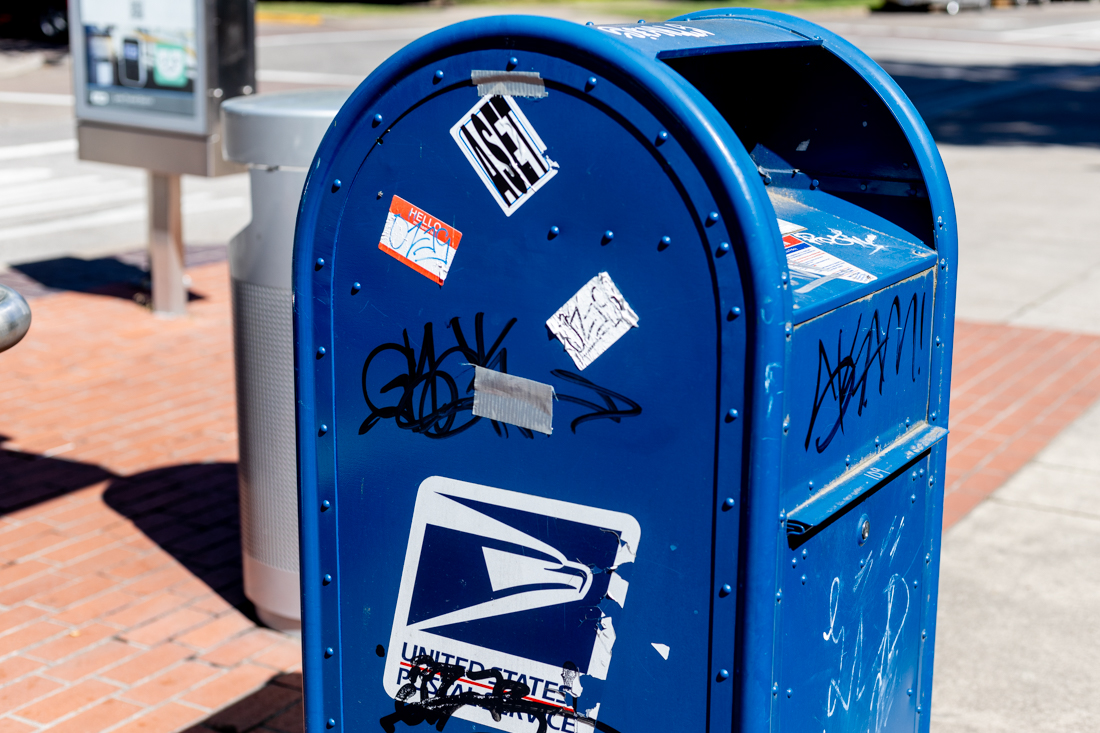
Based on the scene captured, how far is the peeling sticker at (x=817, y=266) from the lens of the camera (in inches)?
86.0

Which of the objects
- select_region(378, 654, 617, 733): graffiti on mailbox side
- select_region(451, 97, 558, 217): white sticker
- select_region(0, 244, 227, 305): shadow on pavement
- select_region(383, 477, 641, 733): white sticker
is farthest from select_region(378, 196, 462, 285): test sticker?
select_region(0, 244, 227, 305): shadow on pavement

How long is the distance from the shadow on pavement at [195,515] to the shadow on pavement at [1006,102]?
465 inches

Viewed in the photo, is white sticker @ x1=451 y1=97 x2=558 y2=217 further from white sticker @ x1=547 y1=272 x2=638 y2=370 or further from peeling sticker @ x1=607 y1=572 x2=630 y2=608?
peeling sticker @ x1=607 y1=572 x2=630 y2=608

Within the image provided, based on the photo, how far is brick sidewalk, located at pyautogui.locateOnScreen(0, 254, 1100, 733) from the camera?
11.7ft

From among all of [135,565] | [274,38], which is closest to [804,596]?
[135,565]

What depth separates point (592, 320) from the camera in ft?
6.68

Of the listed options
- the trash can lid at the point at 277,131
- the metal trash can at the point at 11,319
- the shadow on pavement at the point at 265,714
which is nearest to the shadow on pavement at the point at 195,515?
the shadow on pavement at the point at 265,714

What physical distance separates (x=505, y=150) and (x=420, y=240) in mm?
240

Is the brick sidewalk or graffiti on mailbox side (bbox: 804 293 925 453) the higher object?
graffiti on mailbox side (bbox: 804 293 925 453)

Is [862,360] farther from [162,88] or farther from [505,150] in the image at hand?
[162,88]

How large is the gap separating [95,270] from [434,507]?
689cm

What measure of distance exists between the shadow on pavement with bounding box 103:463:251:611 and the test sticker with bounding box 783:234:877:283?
8.12 ft

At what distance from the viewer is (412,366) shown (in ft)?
7.34

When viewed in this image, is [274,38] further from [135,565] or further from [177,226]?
[135,565]
